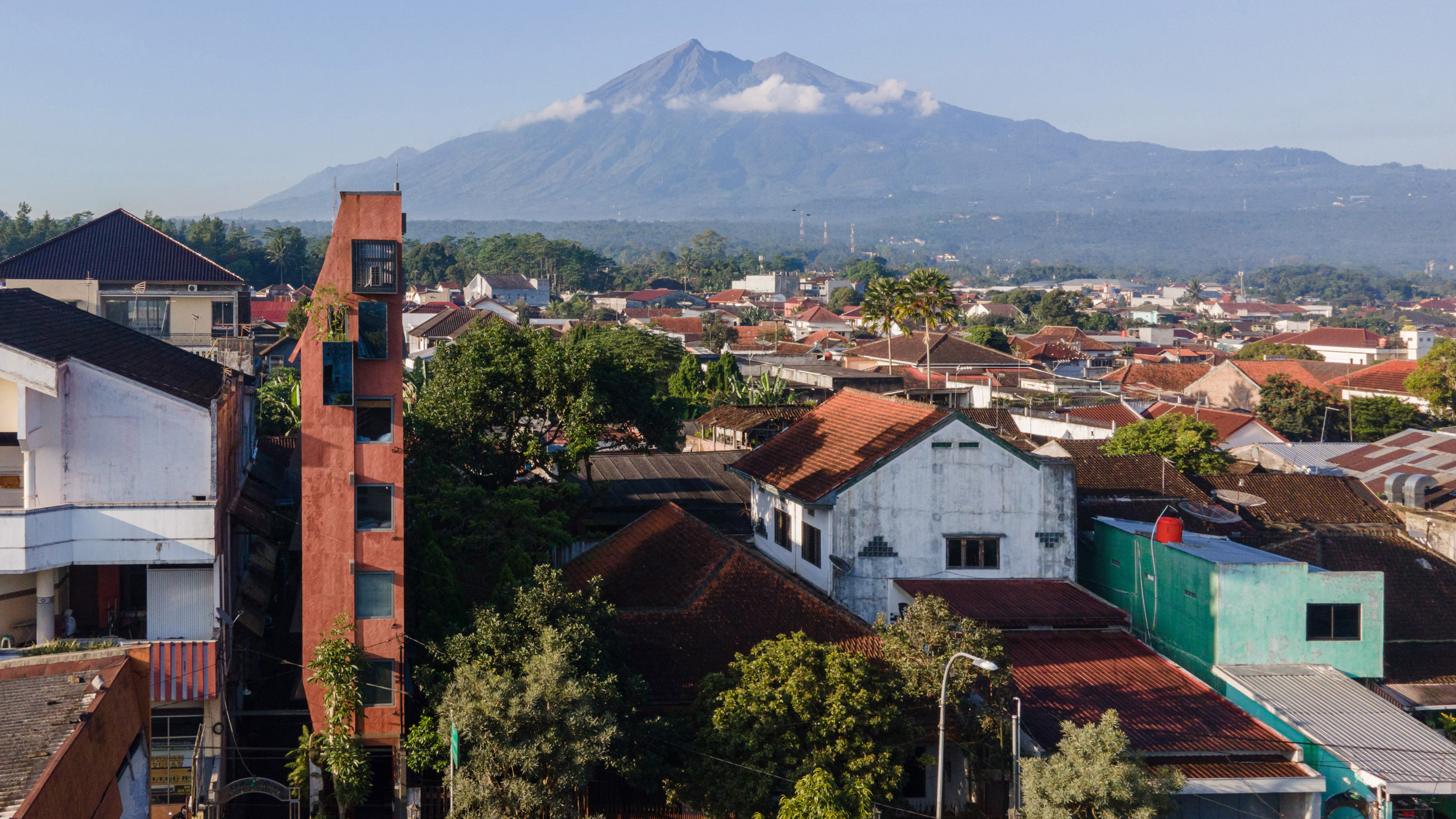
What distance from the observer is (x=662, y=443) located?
31672mm

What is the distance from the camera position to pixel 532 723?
16.4 metres

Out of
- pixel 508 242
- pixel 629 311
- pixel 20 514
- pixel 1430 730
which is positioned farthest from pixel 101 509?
pixel 508 242

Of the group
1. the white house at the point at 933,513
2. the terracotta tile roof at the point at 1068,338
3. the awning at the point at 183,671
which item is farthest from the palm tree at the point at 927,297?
the terracotta tile roof at the point at 1068,338

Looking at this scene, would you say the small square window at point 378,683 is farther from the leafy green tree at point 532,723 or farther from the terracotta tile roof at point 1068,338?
the terracotta tile roof at point 1068,338

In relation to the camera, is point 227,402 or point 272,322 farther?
point 272,322

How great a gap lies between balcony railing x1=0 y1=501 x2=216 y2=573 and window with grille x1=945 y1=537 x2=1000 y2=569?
14547 mm

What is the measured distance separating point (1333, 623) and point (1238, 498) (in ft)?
27.4

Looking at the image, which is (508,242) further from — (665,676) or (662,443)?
(665,676)

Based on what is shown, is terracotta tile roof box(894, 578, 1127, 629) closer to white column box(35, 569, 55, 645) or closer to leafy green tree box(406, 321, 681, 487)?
leafy green tree box(406, 321, 681, 487)

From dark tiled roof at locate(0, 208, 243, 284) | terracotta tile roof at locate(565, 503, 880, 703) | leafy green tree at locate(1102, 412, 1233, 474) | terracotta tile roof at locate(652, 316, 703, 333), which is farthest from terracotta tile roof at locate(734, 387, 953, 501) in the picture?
terracotta tile roof at locate(652, 316, 703, 333)

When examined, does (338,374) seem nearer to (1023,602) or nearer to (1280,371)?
(1023,602)

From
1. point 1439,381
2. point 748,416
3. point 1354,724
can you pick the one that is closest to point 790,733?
point 1354,724

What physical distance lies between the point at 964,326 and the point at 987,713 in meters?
117

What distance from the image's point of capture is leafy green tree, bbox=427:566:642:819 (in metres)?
16.2
